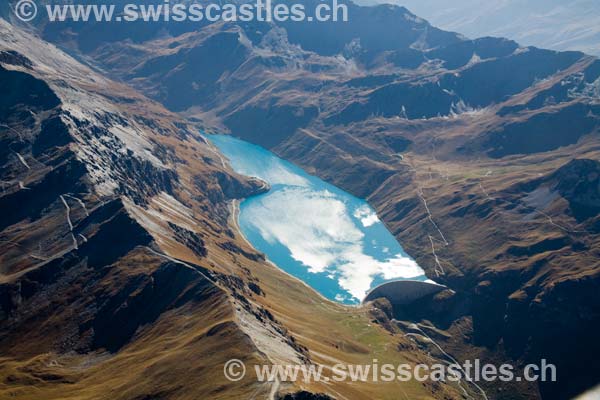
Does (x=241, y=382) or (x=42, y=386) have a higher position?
(x=241, y=382)

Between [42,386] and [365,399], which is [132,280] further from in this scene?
[365,399]

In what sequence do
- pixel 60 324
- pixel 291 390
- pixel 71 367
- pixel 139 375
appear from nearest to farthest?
pixel 291 390, pixel 139 375, pixel 71 367, pixel 60 324

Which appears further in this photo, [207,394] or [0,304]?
[0,304]

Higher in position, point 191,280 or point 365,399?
point 191,280

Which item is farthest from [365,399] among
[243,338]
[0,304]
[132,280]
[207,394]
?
[0,304]

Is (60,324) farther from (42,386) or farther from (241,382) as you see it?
(241,382)

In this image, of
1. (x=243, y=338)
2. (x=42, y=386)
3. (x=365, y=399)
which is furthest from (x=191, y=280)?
Answer: (x=365, y=399)

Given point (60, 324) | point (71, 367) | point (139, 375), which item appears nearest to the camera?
point (139, 375)

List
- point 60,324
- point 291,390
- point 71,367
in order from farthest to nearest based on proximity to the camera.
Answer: point 60,324, point 71,367, point 291,390

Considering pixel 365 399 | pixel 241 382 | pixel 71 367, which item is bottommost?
pixel 365 399
